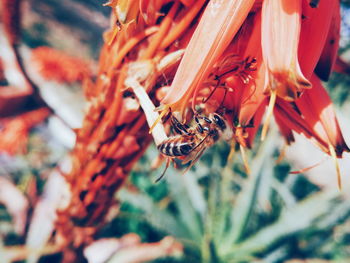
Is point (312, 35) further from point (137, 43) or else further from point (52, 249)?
point (52, 249)

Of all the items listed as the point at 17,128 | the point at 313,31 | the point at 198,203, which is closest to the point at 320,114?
the point at 313,31

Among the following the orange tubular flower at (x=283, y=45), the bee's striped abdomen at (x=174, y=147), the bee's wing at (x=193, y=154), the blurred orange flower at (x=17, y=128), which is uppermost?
the orange tubular flower at (x=283, y=45)

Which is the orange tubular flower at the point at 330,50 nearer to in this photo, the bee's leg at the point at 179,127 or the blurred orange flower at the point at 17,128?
the bee's leg at the point at 179,127

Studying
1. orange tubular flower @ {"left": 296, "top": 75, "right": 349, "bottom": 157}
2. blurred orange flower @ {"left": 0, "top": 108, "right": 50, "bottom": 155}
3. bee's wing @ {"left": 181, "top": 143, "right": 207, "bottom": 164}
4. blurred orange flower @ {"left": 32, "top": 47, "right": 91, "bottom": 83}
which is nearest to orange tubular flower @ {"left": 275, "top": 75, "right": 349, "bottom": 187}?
orange tubular flower @ {"left": 296, "top": 75, "right": 349, "bottom": 157}

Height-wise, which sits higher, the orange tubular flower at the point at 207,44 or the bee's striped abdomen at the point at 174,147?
the orange tubular flower at the point at 207,44

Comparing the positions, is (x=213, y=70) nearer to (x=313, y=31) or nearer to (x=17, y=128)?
(x=313, y=31)

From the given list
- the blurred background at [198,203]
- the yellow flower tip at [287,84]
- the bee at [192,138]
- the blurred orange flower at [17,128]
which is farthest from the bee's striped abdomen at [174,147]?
the blurred orange flower at [17,128]
